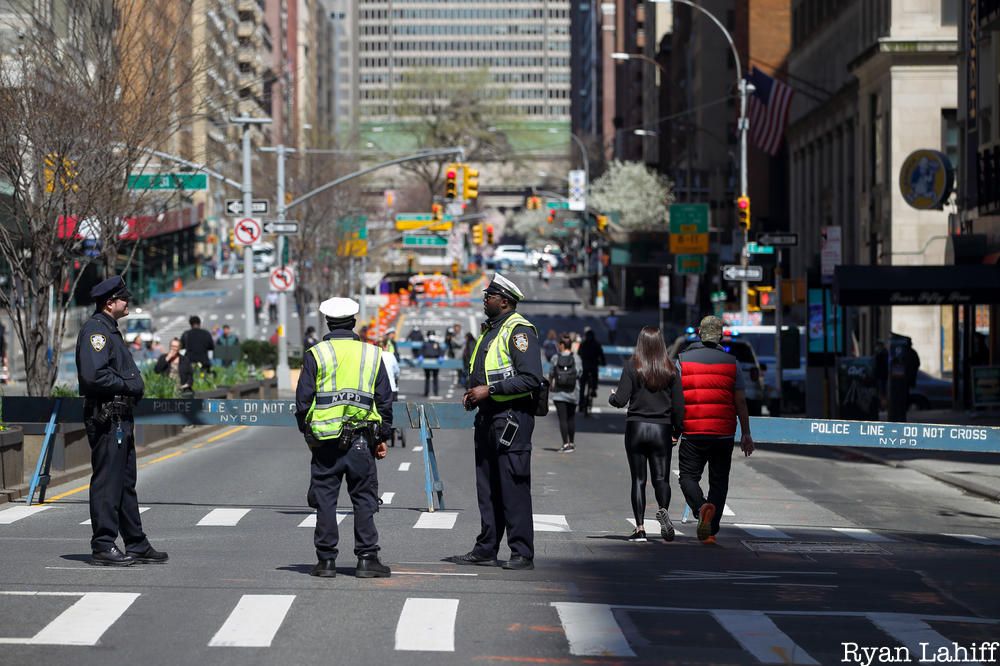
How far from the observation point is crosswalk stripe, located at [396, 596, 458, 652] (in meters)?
8.60

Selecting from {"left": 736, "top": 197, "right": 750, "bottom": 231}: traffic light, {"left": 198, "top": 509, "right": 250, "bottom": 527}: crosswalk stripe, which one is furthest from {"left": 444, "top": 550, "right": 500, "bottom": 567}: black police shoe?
{"left": 736, "top": 197, "right": 750, "bottom": 231}: traffic light

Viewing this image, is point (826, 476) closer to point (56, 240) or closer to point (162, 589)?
point (56, 240)

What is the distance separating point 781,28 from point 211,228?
67.9 m

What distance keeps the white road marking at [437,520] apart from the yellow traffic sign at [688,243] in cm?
4434

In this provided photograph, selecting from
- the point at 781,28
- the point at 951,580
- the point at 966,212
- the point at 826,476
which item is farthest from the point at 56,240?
the point at 781,28

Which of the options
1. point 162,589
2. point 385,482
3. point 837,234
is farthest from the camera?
point 837,234

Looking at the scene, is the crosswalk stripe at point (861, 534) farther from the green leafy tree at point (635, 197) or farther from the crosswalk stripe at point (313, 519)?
the green leafy tree at point (635, 197)

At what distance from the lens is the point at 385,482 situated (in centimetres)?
2014

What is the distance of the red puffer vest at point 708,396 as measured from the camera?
1375cm

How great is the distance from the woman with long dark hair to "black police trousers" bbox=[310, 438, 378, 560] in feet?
10.9

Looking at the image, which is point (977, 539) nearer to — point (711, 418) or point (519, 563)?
point (711, 418)

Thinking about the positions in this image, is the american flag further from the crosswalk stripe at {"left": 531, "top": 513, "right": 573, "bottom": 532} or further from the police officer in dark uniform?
the police officer in dark uniform

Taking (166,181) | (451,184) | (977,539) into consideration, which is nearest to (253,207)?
(166,181)

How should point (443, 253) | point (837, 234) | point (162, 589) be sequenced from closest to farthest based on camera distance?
point (162, 589) → point (837, 234) → point (443, 253)
